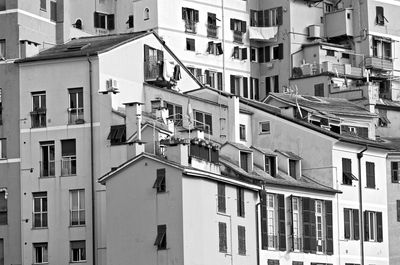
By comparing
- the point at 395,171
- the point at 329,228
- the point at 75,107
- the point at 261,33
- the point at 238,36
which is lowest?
the point at 329,228

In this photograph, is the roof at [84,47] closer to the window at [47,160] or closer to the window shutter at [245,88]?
the window at [47,160]

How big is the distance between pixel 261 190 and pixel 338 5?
5342 cm

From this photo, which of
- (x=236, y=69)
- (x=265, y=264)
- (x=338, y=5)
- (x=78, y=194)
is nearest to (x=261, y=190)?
(x=265, y=264)

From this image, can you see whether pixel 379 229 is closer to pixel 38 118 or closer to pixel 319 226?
pixel 319 226

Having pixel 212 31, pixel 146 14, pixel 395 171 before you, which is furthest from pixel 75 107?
pixel 212 31

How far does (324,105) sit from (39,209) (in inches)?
1054

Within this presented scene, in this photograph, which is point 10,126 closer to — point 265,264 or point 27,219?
point 27,219

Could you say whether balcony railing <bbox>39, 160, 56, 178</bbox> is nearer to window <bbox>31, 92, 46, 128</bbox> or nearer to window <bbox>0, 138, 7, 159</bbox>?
window <bbox>31, 92, 46, 128</bbox>

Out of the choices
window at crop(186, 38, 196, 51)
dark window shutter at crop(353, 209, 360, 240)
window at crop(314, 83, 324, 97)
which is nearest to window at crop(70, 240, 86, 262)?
dark window shutter at crop(353, 209, 360, 240)

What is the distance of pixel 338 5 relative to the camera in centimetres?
14175

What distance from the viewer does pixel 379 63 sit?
138 m

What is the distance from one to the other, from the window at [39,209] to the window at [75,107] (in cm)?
483

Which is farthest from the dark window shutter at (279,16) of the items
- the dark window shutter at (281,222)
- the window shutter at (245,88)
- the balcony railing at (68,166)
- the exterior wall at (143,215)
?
the exterior wall at (143,215)

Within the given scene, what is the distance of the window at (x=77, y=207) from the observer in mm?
91250
